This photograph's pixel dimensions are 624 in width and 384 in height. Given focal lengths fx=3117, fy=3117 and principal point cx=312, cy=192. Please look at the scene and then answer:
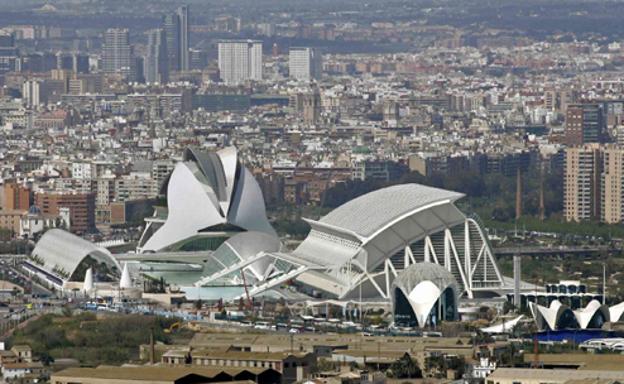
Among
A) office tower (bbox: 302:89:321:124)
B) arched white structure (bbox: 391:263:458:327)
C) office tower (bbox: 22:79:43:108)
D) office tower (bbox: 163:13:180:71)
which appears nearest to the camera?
arched white structure (bbox: 391:263:458:327)

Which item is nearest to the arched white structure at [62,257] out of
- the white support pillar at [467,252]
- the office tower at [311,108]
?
the white support pillar at [467,252]

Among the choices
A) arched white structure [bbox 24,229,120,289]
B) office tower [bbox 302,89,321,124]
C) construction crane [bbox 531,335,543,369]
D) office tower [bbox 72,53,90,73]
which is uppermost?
construction crane [bbox 531,335,543,369]

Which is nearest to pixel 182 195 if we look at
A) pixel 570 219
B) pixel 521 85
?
pixel 570 219

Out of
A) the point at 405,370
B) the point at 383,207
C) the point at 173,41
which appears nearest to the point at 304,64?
the point at 173,41

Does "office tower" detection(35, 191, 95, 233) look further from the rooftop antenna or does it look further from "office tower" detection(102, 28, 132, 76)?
"office tower" detection(102, 28, 132, 76)

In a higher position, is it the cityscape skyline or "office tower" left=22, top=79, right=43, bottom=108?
the cityscape skyline

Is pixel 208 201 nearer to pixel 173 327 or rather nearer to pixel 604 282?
pixel 604 282

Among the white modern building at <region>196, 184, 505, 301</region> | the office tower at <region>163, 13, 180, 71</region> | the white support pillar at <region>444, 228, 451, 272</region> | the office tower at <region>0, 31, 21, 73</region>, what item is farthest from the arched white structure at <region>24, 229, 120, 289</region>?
the office tower at <region>163, 13, 180, 71</region>
